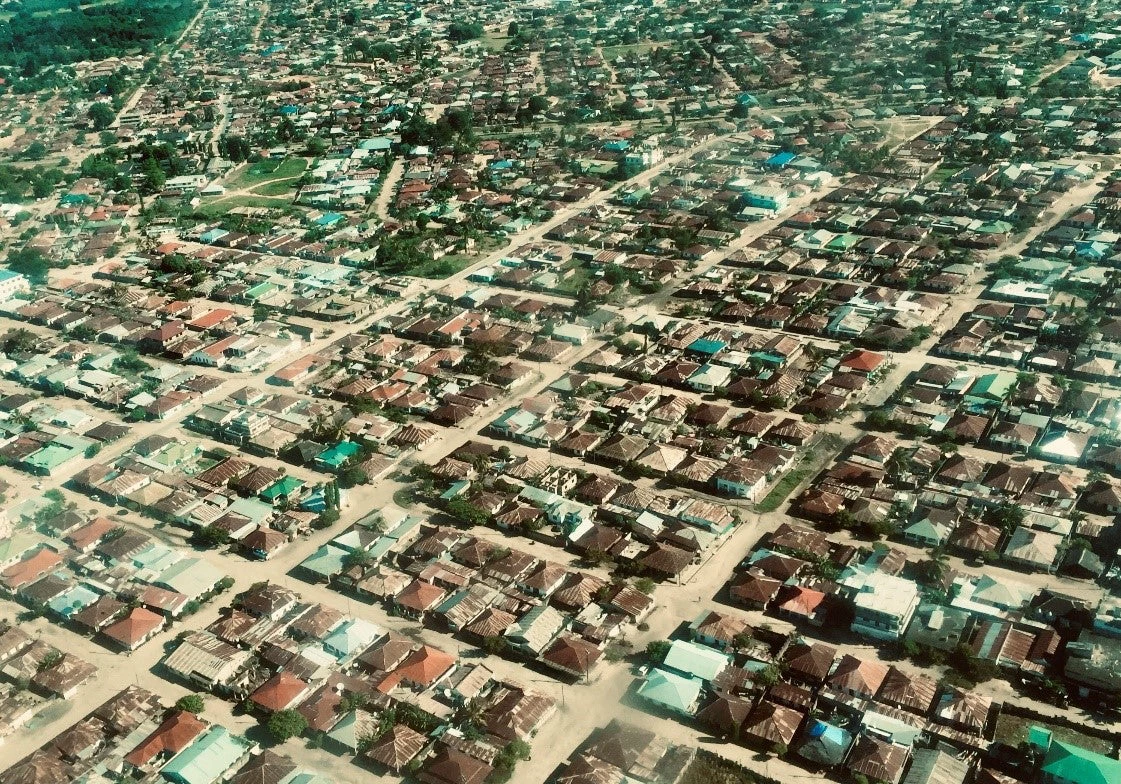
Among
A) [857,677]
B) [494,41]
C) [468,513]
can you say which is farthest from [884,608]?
[494,41]

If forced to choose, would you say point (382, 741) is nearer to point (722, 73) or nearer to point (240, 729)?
point (240, 729)

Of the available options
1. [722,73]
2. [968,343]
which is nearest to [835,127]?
[722,73]

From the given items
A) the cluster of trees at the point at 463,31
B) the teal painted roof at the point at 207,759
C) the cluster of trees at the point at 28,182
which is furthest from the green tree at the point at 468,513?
the cluster of trees at the point at 463,31

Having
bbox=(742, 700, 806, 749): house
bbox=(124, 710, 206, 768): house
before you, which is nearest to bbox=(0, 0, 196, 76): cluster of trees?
bbox=(124, 710, 206, 768): house

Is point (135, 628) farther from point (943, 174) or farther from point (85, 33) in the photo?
point (85, 33)

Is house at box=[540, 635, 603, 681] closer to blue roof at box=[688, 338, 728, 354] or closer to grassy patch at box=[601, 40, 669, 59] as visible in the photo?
blue roof at box=[688, 338, 728, 354]

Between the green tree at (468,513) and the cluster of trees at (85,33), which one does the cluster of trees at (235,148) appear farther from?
the green tree at (468,513)
